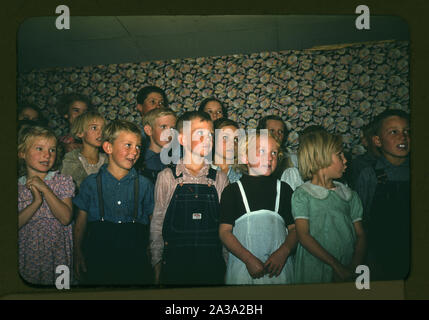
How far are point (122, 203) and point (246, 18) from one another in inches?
48.2

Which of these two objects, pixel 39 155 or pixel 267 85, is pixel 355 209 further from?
pixel 39 155

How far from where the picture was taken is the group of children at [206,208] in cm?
202

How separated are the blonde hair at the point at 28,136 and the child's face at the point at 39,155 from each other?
0.01 metres

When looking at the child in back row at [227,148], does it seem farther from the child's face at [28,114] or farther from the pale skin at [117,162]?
the child's face at [28,114]

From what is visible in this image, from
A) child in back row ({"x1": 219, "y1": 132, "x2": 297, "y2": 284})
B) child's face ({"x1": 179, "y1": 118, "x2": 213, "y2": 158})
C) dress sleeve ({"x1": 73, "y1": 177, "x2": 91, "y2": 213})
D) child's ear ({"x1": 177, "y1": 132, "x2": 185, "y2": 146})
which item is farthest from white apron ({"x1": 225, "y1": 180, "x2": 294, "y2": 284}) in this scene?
dress sleeve ({"x1": 73, "y1": 177, "x2": 91, "y2": 213})

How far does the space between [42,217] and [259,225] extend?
1.15m

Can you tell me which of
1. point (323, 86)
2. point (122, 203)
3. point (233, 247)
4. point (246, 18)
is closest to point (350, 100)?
point (323, 86)

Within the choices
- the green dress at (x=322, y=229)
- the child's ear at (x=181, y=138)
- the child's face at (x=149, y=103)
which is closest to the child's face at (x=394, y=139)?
the green dress at (x=322, y=229)

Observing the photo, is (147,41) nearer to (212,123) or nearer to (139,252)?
(212,123)

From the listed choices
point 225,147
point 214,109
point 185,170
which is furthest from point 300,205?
point 214,109

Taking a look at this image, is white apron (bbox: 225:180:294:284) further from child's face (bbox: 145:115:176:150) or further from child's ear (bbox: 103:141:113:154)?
child's ear (bbox: 103:141:113:154)

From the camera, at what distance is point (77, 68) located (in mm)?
2303

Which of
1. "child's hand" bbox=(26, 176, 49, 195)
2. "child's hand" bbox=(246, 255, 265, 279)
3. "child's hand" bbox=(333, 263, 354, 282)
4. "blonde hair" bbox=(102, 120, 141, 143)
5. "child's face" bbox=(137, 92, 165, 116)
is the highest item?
"child's face" bbox=(137, 92, 165, 116)

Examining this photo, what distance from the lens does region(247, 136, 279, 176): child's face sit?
2.04 meters
